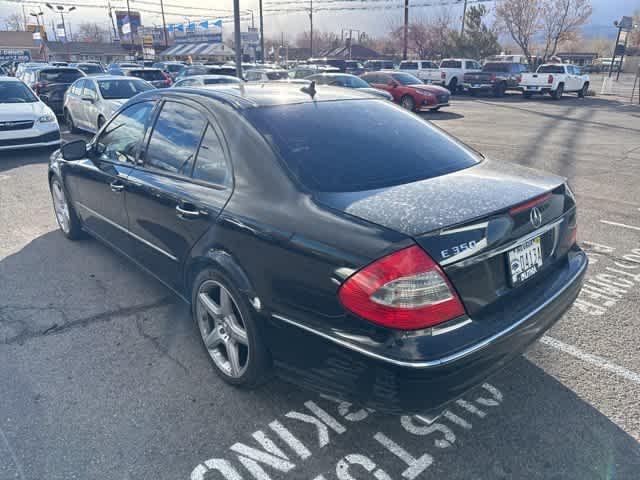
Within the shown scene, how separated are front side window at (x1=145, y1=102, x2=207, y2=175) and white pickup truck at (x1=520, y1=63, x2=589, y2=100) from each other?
84.3 ft

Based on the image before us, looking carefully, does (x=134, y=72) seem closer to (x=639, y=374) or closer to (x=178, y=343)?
(x=178, y=343)

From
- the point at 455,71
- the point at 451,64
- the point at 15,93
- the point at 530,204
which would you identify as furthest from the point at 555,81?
the point at 530,204

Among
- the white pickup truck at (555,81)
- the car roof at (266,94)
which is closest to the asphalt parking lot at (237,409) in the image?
the car roof at (266,94)

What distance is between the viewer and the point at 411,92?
17.9 metres

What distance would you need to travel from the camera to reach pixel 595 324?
11.3 feet

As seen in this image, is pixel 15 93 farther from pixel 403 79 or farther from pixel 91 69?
pixel 91 69

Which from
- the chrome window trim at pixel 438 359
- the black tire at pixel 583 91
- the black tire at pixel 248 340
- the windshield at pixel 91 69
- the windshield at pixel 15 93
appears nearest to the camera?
the chrome window trim at pixel 438 359

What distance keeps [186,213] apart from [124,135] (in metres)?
1.43

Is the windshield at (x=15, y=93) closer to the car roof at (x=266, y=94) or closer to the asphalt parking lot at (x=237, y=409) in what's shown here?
the asphalt parking lot at (x=237, y=409)

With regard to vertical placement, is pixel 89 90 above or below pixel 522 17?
below

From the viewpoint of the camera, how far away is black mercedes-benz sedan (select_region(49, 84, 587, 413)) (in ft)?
6.48

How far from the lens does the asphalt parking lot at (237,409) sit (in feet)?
7.44

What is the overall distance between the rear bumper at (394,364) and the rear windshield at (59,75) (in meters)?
16.8

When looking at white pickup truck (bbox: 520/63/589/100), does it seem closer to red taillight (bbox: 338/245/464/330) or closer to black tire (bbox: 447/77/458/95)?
black tire (bbox: 447/77/458/95)
